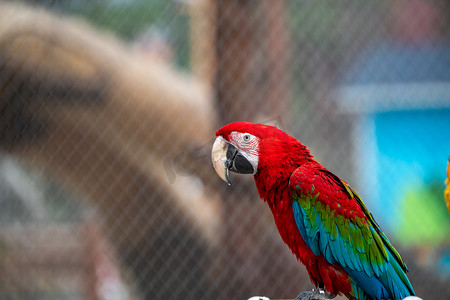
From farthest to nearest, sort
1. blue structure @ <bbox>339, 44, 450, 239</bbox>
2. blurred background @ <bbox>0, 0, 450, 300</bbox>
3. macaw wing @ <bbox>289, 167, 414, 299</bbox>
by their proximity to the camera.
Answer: blue structure @ <bbox>339, 44, 450, 239</bbox>, blurred background @ <bbox>0, 0, 450, 300</bbox>, macaw wing @ <bbox>289, 167, 414, 299</bbox>

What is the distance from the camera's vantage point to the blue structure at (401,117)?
2.14 metres

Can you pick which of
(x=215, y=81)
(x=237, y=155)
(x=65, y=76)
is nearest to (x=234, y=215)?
(x=215, y=81)

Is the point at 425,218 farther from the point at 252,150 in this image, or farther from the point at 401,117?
the point at 252,150

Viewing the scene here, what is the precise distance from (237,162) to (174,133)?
112 centimetres

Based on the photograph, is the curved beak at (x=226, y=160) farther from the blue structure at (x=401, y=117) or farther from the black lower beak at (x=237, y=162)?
the blue structure at (x=401, y=117)

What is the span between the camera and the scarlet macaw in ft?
2.61

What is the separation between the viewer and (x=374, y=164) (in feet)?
8.01

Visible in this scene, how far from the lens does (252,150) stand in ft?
2.70

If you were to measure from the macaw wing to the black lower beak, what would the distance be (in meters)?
0.08

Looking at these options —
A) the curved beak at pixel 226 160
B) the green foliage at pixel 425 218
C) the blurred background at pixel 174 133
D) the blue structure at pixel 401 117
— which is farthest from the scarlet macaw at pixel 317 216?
the green foliage at pixel 425 218

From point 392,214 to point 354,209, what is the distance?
184 centimetres

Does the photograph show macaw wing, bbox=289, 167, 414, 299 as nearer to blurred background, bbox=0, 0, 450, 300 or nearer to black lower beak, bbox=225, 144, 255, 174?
black lower beak, bbox=225, 144, 255, 174

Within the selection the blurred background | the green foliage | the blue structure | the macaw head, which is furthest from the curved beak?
the green foliage

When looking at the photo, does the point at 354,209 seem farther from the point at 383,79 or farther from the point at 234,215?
the point at 383,79
